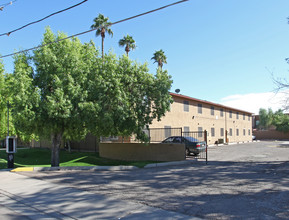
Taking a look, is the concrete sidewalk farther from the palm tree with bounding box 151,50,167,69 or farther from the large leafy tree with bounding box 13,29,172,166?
the palm tree with bounding box 151,50,167,69

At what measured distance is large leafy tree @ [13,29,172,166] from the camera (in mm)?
12906

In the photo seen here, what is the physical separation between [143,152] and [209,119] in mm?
19739

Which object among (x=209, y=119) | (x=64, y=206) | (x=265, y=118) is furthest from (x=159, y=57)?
(x=265, y=118)

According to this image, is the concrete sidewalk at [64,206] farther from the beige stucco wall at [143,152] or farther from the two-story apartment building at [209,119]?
the two-story apartment building at [209,119]

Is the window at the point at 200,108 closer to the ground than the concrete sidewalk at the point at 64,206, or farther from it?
farther from it

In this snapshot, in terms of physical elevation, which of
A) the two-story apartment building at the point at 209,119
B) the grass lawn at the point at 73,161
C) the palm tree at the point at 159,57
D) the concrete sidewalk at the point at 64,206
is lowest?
the grass lawn at the point at 73,161

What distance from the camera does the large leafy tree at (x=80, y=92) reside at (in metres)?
12.9

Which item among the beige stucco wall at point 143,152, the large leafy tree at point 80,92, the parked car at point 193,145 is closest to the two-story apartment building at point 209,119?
the parked car at point 193,145

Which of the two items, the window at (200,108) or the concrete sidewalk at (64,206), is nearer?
the concrete sidewalk at (64,206)

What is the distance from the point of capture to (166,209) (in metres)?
6.53

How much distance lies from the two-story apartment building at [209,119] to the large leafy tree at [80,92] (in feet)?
25.7

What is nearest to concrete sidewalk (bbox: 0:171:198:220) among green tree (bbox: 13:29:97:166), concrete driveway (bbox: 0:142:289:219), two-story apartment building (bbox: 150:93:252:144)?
concrete driveway (bbox: 0:142:289:219)

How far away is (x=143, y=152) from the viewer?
1859 centimetres

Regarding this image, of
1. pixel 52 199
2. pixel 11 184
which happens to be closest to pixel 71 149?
pixel 11 184
